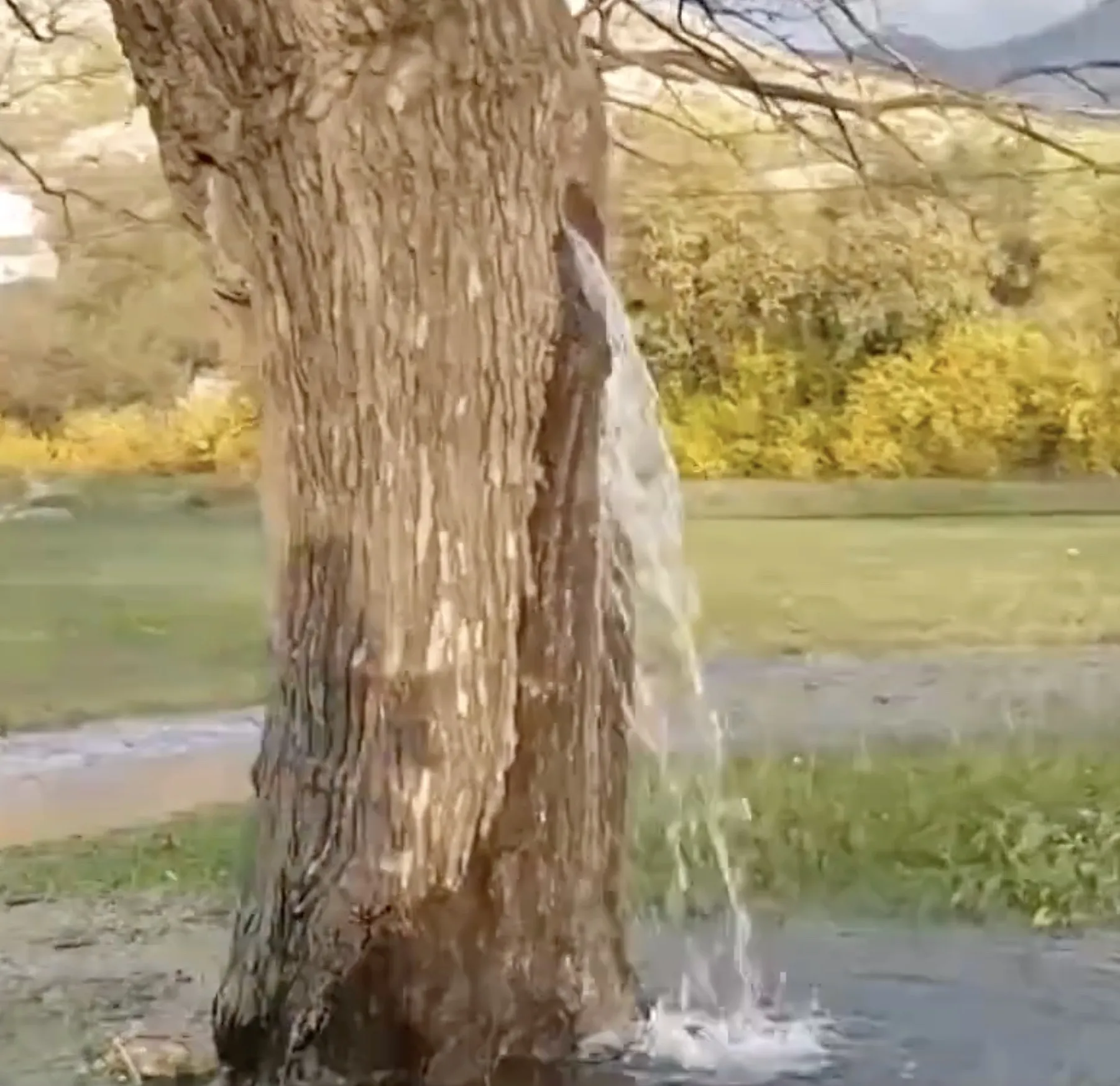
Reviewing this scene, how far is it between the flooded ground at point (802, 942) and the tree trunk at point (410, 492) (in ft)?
0.75

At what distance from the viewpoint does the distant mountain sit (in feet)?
8.68

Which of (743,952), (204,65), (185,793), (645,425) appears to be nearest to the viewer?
(204,65)

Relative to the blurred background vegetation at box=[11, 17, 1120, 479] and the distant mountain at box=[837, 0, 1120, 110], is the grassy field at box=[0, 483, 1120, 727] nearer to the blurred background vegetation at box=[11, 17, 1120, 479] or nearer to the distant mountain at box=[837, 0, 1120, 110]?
the blurred background vegetation at box=[11, 17, 1120, 479]

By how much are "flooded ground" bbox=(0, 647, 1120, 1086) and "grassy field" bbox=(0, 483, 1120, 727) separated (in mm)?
43

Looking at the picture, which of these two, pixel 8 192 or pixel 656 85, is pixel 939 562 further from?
pixel 8 192

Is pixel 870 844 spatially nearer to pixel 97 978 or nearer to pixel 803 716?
pixel 803 716

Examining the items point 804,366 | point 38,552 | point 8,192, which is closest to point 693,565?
point 804,366

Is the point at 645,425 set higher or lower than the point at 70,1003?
higher

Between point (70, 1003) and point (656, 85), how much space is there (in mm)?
1415

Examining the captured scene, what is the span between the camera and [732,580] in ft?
8.66

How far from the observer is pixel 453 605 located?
1394 mm

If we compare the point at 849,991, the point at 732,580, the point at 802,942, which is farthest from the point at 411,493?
the point at 732,580

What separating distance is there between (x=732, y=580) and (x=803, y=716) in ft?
0.64

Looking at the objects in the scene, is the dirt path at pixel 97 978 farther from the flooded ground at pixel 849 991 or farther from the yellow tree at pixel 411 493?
the yellow tree at pixel 411 493
